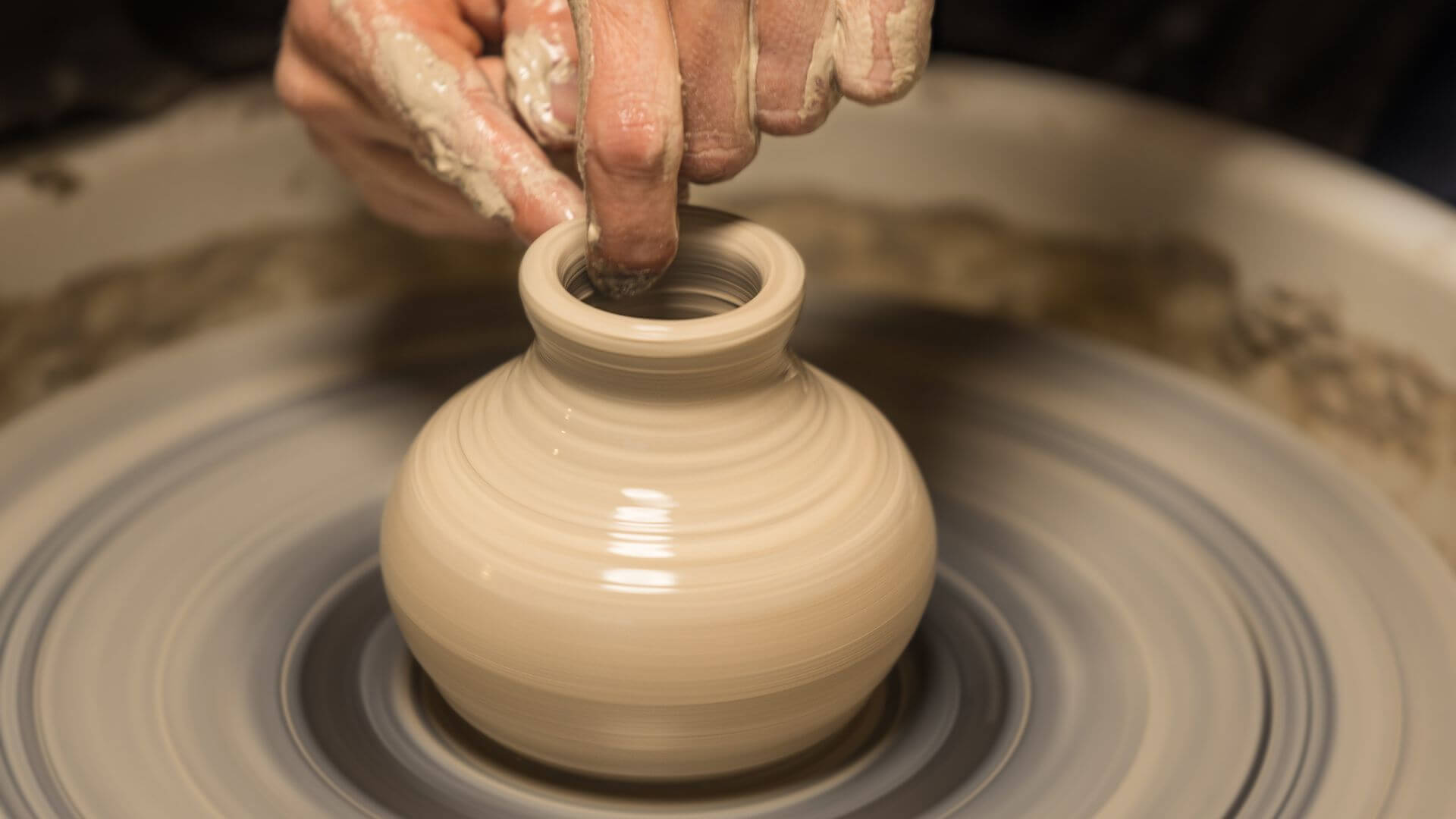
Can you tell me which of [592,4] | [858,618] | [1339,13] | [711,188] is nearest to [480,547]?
[858,618]

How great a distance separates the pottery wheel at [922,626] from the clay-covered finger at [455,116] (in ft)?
1.25

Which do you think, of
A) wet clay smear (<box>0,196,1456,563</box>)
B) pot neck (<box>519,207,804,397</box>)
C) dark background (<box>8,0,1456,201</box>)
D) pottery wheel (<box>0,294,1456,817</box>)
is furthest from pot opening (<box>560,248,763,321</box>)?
dark background (<box>8,0,1456,201</box>)

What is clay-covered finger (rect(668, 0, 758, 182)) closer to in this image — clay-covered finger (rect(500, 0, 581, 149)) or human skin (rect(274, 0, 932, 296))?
human skin (rect(274, 0, 932, 296))

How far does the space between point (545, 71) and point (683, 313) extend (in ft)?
0.76

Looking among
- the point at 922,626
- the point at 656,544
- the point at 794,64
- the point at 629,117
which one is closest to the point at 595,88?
the point at 629,117

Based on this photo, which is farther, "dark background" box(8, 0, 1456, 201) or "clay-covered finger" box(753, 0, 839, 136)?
"dark background" box(8, 0, 1456, 201)

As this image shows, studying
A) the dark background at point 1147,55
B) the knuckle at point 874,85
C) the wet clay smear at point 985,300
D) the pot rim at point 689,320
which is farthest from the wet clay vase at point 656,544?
the dark background at point 1147,55

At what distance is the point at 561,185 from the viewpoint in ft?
3.70

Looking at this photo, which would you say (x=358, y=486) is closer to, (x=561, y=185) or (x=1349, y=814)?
(x=561, y=185)

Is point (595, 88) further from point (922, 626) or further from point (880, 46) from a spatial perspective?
point (922, 626)

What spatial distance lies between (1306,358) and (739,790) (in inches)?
35.9

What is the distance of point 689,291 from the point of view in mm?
1121

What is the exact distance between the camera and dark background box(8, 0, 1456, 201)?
1781 mm

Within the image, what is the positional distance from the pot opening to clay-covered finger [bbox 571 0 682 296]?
0.08 meters
